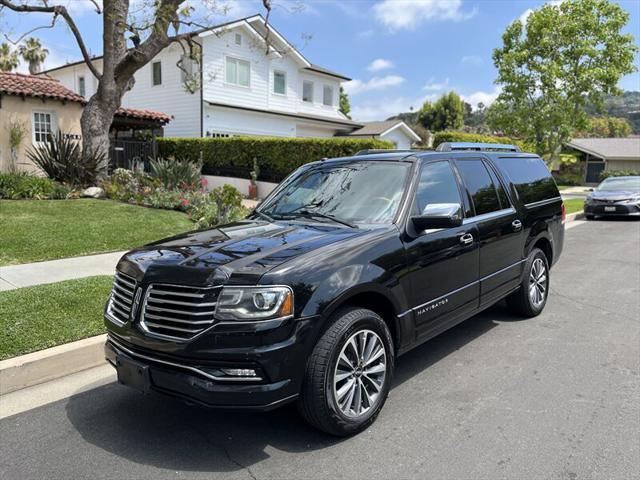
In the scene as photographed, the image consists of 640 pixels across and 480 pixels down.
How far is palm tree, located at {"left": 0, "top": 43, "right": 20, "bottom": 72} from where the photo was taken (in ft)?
146

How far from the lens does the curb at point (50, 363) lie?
168 inches

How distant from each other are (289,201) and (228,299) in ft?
6.31

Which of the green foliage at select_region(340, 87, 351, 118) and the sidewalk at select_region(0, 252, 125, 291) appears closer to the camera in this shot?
the sidewalk at select_region(0, 252, 125, 291)

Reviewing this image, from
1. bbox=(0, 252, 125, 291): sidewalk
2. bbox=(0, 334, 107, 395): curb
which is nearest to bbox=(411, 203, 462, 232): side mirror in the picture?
bbox=(0, 334, 107, 395): curb

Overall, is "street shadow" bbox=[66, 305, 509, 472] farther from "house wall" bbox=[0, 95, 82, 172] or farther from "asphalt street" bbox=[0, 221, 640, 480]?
"house wall" bbox=[0, 95, 82, 172]

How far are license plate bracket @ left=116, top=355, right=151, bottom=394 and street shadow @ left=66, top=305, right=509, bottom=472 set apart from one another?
40cm

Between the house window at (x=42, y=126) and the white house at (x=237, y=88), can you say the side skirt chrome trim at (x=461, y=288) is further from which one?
the white house at (x=237, y=88)

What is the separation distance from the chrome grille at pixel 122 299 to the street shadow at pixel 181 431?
0.77 m

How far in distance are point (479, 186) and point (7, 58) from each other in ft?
171

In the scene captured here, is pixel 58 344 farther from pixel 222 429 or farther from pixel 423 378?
pixel 423 378

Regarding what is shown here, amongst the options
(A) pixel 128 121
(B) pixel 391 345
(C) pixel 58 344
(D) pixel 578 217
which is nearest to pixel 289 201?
(B) pixel 391 345

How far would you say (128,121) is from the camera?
21.0 meters

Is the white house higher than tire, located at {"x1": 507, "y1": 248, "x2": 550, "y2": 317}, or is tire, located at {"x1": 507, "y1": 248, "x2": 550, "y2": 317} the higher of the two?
the white house

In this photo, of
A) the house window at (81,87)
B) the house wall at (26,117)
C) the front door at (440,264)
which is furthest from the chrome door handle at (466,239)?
the house window at (81,87)
